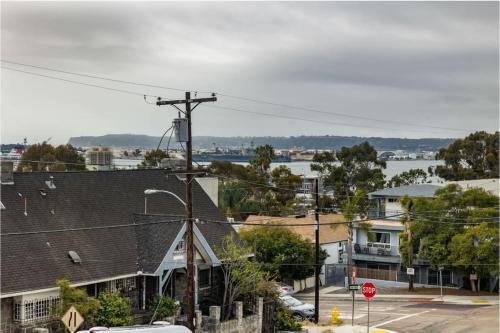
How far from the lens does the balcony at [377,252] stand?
66.5 meters

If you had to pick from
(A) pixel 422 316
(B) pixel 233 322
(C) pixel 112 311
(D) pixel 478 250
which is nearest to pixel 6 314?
(C) pixel 112 311

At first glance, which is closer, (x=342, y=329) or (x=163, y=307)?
(x=163, y=307)

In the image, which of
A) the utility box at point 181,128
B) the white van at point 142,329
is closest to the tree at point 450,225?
the utility box at point 181,128

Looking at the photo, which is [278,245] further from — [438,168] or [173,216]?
[438,168]

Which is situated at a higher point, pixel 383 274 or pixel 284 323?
pixel 284 323

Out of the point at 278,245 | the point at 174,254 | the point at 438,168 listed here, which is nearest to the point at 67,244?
the point at 174,254

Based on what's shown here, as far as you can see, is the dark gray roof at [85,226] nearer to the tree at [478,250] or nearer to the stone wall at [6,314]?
the stone wall at [6,314]

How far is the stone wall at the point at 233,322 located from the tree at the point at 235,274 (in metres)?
0.58

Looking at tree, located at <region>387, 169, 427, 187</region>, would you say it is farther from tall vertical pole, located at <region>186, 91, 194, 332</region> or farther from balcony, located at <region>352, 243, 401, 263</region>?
tall vertical pole, located at <region>186, 91, 194, 332</region>

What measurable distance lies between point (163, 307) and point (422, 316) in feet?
63.1

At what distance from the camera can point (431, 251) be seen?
193 feet

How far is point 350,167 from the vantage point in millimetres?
120750

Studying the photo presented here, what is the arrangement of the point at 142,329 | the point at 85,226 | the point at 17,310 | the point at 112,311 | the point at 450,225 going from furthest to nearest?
1. the point at 450,225
2. the point at 85,226
3. the point at 112,311
4. the point at 17,310
5. the point at 142,329

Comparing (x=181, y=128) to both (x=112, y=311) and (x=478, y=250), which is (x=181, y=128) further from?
(x=478, y=250)
